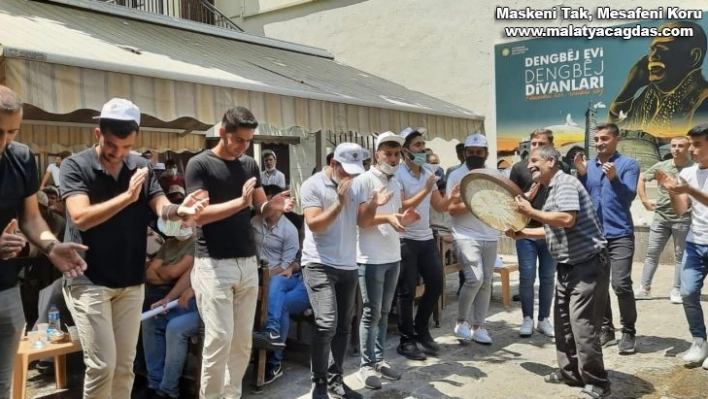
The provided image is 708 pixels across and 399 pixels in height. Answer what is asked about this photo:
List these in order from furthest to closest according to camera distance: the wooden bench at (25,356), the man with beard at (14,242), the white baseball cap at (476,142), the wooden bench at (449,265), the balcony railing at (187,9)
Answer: the balcony railing at (187,9)
the wooden bench at (449,265)
the white baseball cap at (476,142)
the wooden bench at (25,356)
the man with beard at (14,242)

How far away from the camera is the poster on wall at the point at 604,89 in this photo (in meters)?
9.21

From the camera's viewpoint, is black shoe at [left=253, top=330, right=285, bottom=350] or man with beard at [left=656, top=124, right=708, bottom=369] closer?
black shoe at [left=253, top=330, right=285, bottom=350]

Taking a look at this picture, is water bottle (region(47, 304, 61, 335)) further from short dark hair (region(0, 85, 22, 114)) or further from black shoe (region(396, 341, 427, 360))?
black shoe (region(396, 341, 427, 360))

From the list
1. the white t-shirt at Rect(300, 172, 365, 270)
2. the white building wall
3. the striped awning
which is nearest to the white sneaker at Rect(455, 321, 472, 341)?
the white t-shirt at Rect(300, 172, 365, 270)

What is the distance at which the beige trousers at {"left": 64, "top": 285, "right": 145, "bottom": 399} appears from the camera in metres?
2.81

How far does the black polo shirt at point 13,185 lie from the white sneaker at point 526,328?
14.1ft

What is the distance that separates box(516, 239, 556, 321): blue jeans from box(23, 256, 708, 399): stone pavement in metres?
0.30

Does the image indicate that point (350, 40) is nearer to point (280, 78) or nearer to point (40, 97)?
point (280, 78)

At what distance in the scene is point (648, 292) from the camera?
22.6ft

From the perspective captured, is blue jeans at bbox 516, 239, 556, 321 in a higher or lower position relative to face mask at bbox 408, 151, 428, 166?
lower

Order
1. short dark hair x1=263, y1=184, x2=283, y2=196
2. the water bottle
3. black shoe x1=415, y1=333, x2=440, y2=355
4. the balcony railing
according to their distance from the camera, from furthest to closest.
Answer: the balcony railing
short dark hair x1=263, y1=184, x2=283, y2=196
black shoe x1=415, y1=333, x2=440, y2=355
the water bottle

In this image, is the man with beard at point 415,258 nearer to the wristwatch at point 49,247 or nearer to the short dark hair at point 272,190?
the short dark hair at point 272,190

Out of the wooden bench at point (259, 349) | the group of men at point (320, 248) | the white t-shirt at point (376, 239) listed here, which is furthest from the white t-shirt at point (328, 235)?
the wooden bench at point (259, 349)

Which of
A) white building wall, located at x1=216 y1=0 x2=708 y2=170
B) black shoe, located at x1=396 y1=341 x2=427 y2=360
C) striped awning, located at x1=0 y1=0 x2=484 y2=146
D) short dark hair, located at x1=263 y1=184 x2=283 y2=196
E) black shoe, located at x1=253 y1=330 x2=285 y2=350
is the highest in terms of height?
white building wall, located at x1=216 y1=0 x2=708 y2=170
